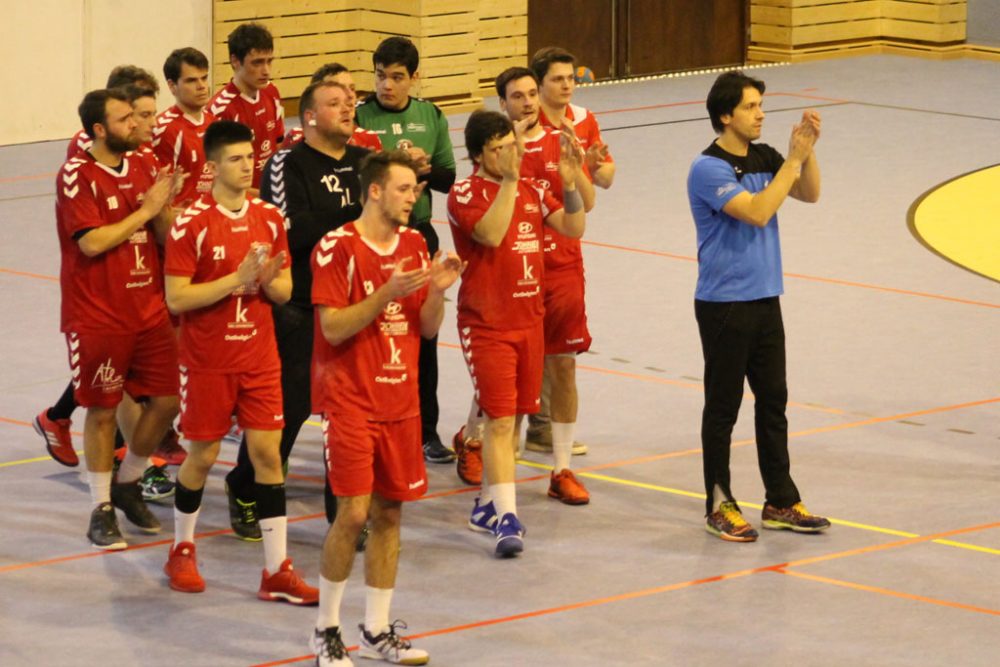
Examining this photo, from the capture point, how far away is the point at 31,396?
10.4 meters

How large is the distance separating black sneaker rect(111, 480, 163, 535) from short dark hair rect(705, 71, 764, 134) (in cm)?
315

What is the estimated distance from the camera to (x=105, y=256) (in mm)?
8031

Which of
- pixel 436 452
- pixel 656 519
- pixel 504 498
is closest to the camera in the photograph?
pixel 504 498

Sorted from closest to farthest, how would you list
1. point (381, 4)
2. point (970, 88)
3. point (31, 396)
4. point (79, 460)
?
point (79, 460) → point (31, 396) → point (381, 4) → point (970, 88)

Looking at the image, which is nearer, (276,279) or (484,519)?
(276,279)

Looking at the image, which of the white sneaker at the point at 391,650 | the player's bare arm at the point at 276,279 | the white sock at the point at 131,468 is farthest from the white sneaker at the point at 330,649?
the white sock at the point at 131,468

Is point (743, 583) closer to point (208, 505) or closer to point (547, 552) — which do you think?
point (547, 552)

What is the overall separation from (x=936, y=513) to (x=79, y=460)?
4.38 meters

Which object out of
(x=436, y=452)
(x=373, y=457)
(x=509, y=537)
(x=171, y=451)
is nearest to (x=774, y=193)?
(x=509, y=537)

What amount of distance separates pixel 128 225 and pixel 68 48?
10.9m

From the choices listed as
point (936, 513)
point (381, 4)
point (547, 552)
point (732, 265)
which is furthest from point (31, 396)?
point (381, 4)

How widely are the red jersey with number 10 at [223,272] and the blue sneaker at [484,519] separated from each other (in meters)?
1.41

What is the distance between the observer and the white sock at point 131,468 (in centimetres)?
830

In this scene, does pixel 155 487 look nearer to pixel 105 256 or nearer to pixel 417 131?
pixel 105 256
